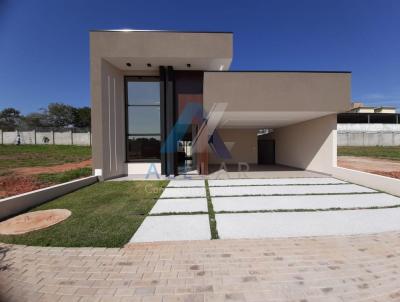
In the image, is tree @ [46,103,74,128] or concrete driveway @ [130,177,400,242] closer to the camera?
concrete driveway @ [130,177,400,242]

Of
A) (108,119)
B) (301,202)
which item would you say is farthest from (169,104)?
(301,202)

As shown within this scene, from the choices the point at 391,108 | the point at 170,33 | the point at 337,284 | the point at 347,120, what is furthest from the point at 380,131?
the point at 337,284

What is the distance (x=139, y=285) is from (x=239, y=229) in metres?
2.16

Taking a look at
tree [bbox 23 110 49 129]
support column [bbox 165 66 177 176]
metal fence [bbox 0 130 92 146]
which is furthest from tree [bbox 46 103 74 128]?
support column [bbox 165 66 177 176]

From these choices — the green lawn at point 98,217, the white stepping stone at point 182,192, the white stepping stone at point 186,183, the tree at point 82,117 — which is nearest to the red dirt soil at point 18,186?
the green lawn at point 98,217

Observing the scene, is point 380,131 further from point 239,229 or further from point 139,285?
point 139,285

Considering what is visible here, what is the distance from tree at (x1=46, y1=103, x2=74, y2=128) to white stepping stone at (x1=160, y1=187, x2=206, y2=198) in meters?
63.7

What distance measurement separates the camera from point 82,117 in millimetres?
56844

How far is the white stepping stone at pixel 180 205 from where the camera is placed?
5127 mm

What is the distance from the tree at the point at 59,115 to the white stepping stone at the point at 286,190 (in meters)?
64.8

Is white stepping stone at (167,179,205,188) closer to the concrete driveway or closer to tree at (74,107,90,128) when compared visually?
the concrete driveway

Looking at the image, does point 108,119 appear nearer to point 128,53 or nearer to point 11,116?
point 128,53

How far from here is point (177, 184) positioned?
8.24 metres

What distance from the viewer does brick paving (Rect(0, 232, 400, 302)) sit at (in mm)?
2287
